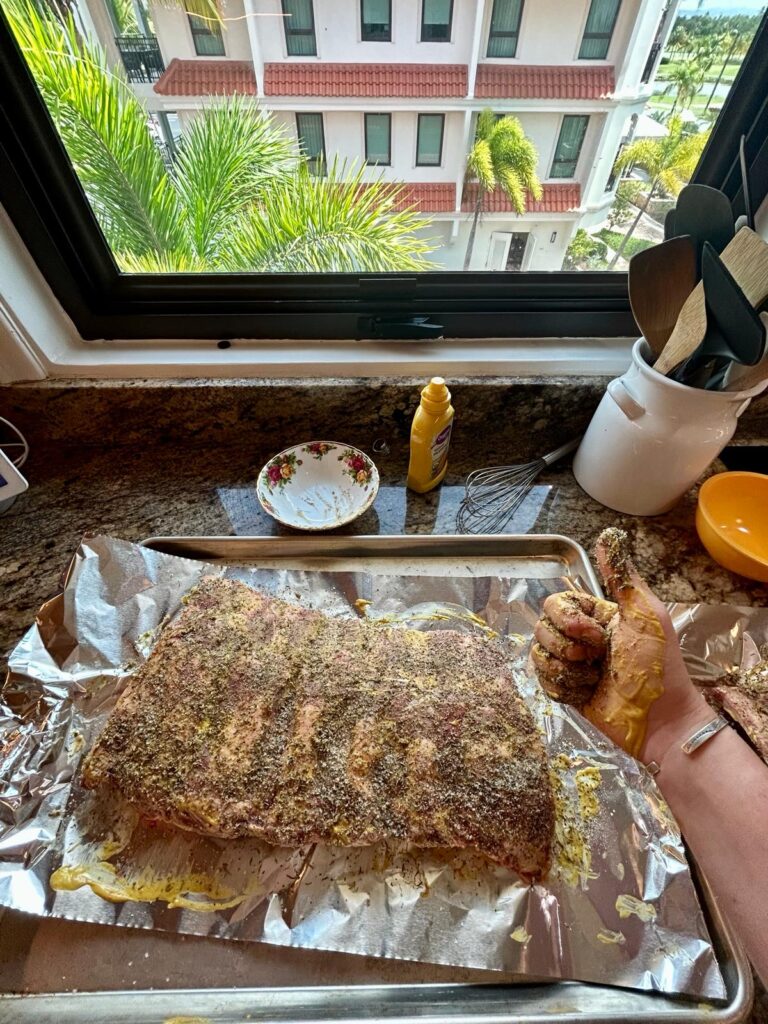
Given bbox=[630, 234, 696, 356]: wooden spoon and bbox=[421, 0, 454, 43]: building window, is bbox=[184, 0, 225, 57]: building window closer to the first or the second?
bbox=[421, 0, 454, 43]: building window

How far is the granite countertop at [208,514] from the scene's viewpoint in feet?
2.82

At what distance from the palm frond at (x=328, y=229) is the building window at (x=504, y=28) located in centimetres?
24

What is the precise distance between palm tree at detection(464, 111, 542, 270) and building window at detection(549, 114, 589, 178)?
3 centimetres

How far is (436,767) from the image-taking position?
25.8 inches

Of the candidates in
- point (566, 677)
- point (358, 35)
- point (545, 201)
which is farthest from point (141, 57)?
point (566, 677)

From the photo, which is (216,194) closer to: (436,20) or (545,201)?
(436,20)

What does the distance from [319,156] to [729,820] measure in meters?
1.13

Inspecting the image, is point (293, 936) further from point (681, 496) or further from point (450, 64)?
point (450, 64)

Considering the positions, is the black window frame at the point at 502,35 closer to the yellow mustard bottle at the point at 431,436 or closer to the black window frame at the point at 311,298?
the black window frame at the point at 311,298

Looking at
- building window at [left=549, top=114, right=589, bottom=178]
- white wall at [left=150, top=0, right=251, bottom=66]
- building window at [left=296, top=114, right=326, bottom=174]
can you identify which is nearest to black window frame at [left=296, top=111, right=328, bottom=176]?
building window at [left=296, top=114, right=326, bottom=174]

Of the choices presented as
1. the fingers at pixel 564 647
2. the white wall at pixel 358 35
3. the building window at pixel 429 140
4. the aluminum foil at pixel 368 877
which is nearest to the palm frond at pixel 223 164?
the white wall at pixel 358 35

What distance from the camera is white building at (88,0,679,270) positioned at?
0.77m

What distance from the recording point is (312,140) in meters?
0.89

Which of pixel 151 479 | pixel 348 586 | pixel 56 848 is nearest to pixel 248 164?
pixel 151 479
